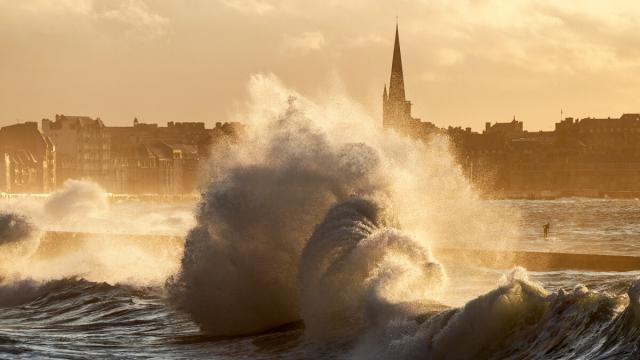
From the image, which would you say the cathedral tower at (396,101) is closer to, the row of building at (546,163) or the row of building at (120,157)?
the row of building at (546,163)

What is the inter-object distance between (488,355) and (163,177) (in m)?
171

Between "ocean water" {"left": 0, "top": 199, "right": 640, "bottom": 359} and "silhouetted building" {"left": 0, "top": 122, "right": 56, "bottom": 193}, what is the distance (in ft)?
398

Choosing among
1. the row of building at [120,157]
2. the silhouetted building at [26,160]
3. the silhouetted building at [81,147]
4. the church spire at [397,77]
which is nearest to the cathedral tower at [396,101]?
the church spire at [397,77]

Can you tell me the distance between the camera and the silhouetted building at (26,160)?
146m

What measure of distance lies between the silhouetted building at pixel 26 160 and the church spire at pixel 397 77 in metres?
49.1

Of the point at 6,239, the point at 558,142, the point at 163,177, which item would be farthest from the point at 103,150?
the point at 6,239

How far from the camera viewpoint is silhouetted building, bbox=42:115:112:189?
17738 cm

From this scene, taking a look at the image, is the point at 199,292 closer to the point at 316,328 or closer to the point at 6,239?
the point at 316,328

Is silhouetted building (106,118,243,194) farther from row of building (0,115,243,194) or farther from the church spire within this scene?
the church spire

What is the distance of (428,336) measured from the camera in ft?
42.1

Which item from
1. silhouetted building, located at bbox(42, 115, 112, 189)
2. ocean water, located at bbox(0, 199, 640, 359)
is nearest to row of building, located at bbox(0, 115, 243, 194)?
silhouetted building, located at bbox(42, 115, 112, 189)

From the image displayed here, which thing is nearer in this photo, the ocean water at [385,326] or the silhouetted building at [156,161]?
the ocean water at [385,326]

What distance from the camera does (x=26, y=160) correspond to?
152 meters

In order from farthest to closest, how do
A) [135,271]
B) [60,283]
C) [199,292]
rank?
[135,271] → [60,283] → [199,292]
